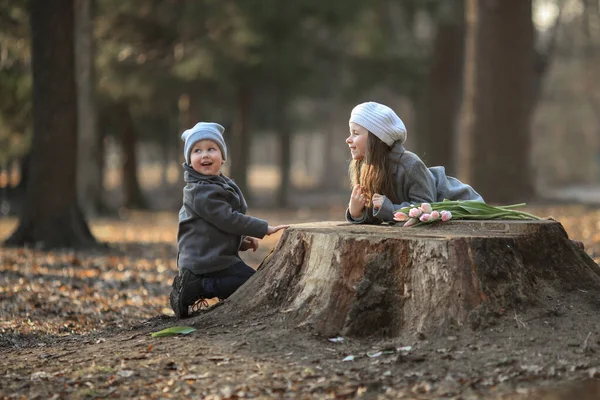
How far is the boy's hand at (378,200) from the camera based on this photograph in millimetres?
5871

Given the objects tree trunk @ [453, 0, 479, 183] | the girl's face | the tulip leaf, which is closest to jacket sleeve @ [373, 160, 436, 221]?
the girl's face

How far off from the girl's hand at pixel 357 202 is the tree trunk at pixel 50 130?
23.8 ft

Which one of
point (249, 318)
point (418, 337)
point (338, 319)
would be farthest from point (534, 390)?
point (249, 318)

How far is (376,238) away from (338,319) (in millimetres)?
565

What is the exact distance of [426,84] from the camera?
2419 cm

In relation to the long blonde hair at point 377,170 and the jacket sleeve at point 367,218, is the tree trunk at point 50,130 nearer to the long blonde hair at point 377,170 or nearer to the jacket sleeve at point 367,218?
the jacket sleeve at point 367,218

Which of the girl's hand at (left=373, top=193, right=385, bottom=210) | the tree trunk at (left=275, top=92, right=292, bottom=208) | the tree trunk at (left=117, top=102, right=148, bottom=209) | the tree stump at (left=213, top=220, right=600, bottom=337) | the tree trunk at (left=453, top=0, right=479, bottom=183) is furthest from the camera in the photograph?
the tree trunk at (left=275, top=92, right=292, bottom=208)

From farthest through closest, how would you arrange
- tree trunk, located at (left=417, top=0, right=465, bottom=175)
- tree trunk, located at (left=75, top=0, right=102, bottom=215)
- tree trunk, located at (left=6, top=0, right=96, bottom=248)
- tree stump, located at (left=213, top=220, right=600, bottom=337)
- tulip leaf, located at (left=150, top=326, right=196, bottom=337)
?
tree trunk, located at (left=417, top=0, right=465, bottom=175) < tree trunk, located at (left=75, top=0, right=102, bottom=215) < tree trunk, located at (left=6, top=0, right=96, bottom=248) < tulip leaf, located at (left=150, top=326, right=196, bottom=337) < tree stump, located at (left=213, top=220, right=600, bottom=337)

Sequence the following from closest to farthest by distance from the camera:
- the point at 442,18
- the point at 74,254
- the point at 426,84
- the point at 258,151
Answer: the point at 74,254 → the point at 442,18 → the point at 426,84 → the point at 258,151

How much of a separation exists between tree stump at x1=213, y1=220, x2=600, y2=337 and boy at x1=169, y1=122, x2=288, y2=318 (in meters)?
0.44

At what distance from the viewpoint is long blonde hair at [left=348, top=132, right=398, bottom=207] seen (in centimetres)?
598

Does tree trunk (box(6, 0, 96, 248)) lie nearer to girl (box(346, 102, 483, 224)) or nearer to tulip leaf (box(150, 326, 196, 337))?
tulip leaf (box(150, 326, 196, 337))

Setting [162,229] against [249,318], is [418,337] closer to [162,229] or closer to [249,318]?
[249,318]

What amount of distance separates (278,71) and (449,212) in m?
17.6
